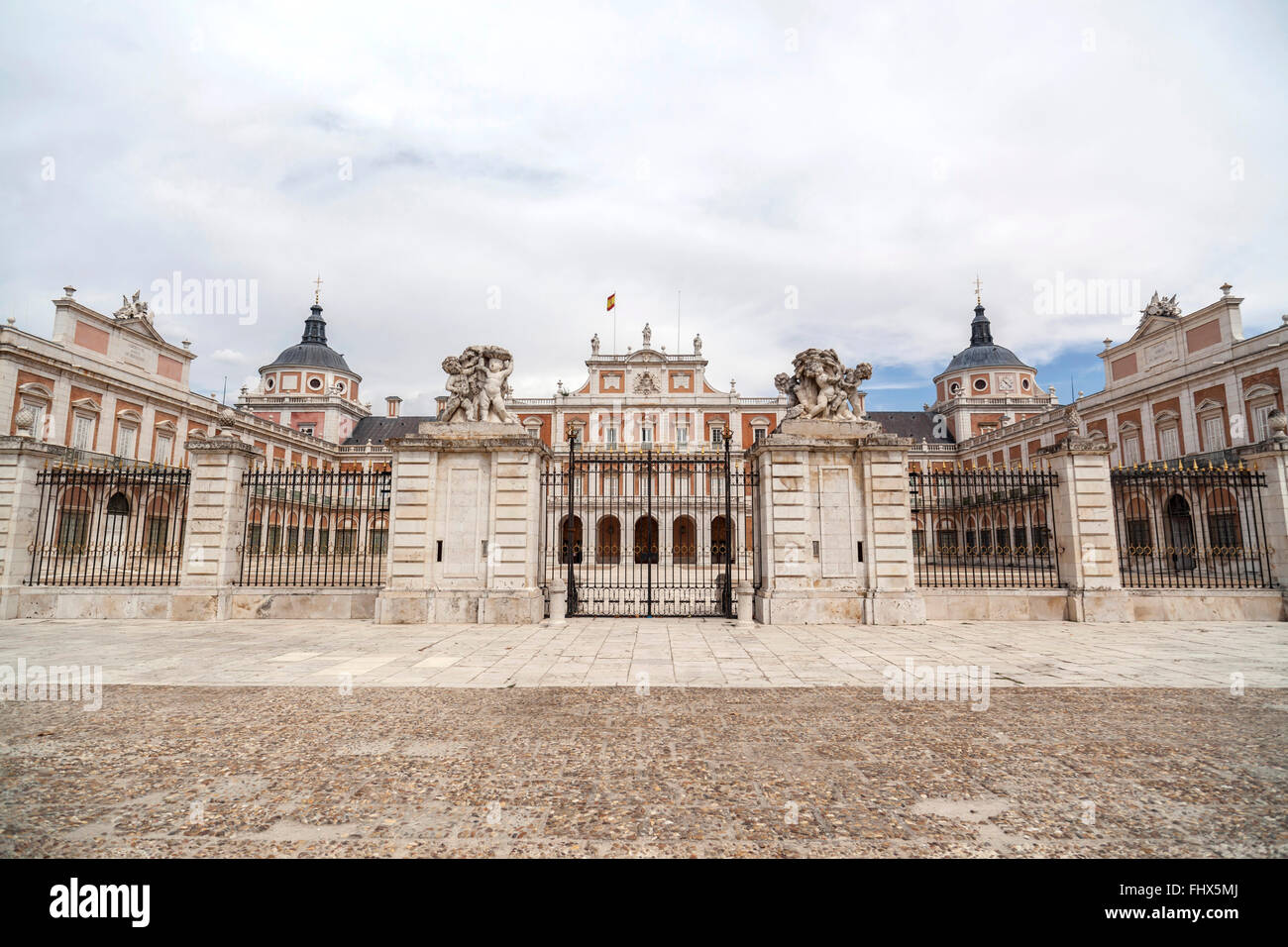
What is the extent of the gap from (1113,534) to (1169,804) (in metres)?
10.8

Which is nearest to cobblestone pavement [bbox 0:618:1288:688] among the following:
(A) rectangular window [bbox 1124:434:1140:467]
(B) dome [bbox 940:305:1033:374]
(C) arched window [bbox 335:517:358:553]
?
(C) arched window [bbox 335:517:358:553]

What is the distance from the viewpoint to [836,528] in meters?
12.3

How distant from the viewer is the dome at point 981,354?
5883cm

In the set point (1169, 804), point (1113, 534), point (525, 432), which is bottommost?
point (1169, 804)

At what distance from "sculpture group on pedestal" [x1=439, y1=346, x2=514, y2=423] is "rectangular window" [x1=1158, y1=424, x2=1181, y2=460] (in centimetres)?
3427

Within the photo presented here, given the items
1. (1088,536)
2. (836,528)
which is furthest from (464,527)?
(1088,536)

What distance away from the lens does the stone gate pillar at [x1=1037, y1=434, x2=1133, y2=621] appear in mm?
12219

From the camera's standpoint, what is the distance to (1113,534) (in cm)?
1236

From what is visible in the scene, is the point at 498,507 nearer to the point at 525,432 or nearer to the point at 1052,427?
the point at 525,432

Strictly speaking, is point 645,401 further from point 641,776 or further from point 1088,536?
point 641,776

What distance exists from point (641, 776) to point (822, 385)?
10.4 m

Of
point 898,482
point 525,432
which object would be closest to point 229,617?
point 525,432

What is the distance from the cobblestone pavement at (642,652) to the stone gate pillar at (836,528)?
592mm
